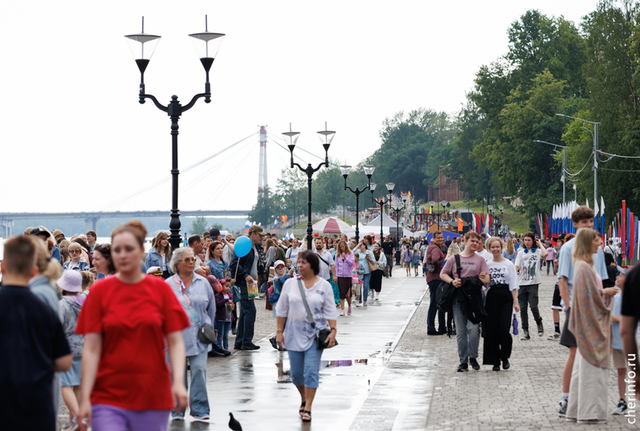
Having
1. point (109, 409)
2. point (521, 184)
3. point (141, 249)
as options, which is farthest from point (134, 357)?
point (521, 184)

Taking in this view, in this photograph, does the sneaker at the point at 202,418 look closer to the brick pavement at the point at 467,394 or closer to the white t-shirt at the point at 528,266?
the brick pavement at the point at 467,394

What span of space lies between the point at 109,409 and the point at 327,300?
3.84m

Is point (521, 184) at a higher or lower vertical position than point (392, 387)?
higher

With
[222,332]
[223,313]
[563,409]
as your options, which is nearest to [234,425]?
[563,409]

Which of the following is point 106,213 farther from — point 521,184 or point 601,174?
point 601,174

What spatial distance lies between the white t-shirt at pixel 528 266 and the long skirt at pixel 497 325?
3314 millimetres

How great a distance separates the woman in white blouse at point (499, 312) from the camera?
11.0 m

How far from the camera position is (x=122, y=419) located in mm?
4492

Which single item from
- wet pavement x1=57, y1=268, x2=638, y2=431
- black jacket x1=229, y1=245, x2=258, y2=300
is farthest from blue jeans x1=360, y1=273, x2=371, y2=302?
black jacket x1=229, y1=245, x2=258, y2=300

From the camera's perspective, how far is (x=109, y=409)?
4477 mm

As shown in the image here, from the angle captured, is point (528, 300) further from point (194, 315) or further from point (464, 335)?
point (194, 315)

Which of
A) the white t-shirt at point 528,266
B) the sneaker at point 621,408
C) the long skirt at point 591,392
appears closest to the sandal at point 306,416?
the long skirt at point 591,392

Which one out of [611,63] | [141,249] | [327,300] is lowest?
[327,300]

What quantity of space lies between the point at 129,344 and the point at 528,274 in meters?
11.1
